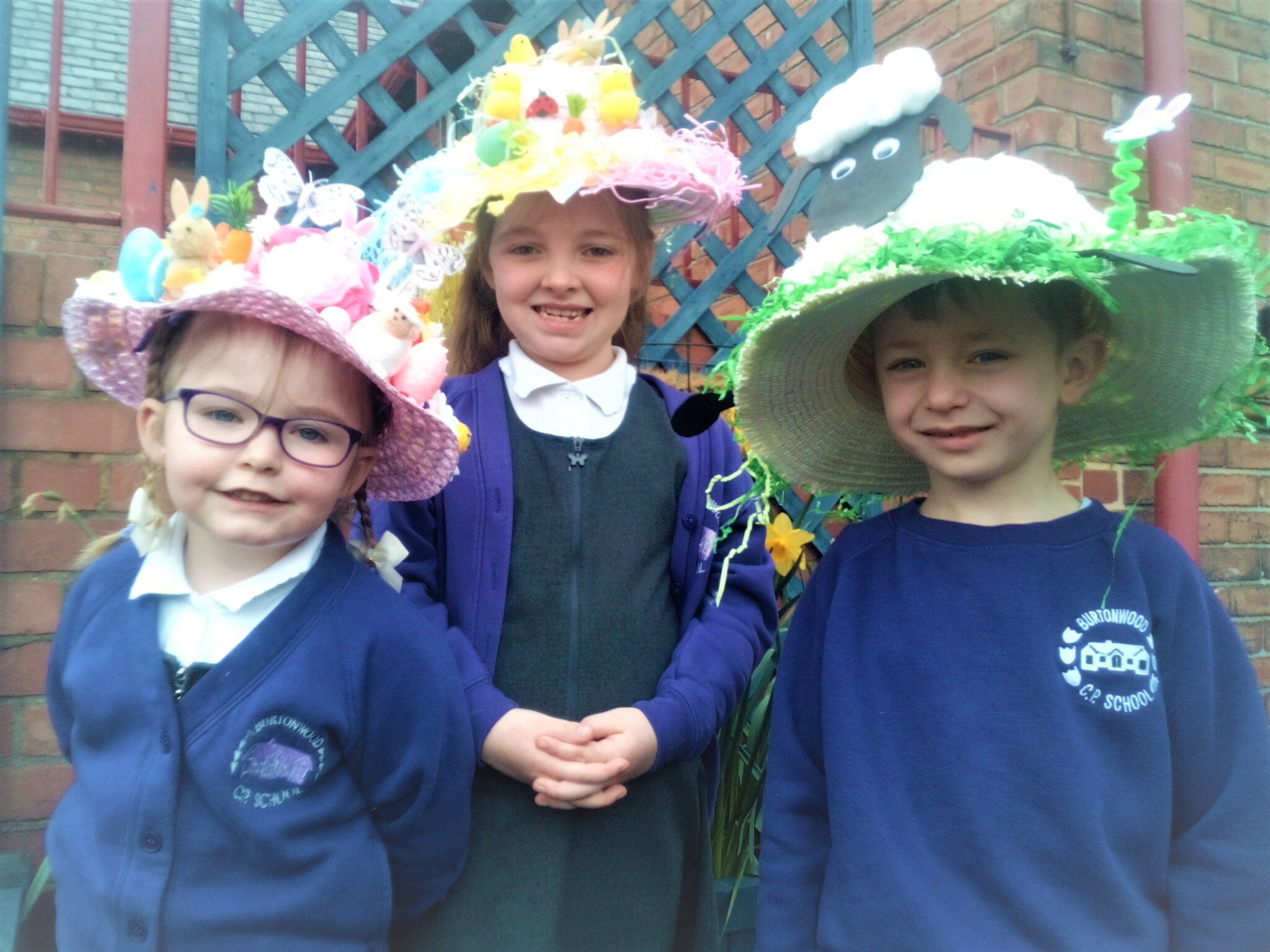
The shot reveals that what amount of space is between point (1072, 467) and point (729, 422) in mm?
1613

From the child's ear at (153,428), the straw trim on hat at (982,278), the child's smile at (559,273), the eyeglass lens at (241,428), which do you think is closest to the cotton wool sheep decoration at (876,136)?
the straw trim on hat at (982,278)

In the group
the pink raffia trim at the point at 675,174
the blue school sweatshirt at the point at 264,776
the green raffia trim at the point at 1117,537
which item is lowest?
the blue school sweatshirt at the point at 264,776

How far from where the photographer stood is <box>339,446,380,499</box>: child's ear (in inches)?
55.3

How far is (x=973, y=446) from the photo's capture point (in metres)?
1.29

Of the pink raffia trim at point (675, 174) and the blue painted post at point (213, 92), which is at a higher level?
the blue painted post at point (213, 92)

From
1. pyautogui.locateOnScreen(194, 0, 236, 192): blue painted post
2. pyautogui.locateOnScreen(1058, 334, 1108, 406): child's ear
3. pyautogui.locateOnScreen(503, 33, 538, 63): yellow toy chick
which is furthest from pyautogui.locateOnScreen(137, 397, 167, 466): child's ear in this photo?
pyautogui.locateOnScreen(1058, 334, 1108, 406): child's ear

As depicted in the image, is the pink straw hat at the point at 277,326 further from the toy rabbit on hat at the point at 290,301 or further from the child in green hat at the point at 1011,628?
the child in green hat at the point at 1011,628

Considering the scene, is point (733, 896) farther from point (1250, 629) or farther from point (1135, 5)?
point (1135, 5)

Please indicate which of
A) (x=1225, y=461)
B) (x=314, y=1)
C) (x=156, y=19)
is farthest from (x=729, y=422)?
(x=1225, y=461)

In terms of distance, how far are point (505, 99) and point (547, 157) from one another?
13cm

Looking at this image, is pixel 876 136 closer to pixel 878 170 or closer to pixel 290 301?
pixel 878 170

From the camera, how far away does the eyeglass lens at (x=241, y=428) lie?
1.26 metres

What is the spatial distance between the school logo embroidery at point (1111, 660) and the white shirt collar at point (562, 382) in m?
0.84

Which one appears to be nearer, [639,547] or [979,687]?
[979,687]
